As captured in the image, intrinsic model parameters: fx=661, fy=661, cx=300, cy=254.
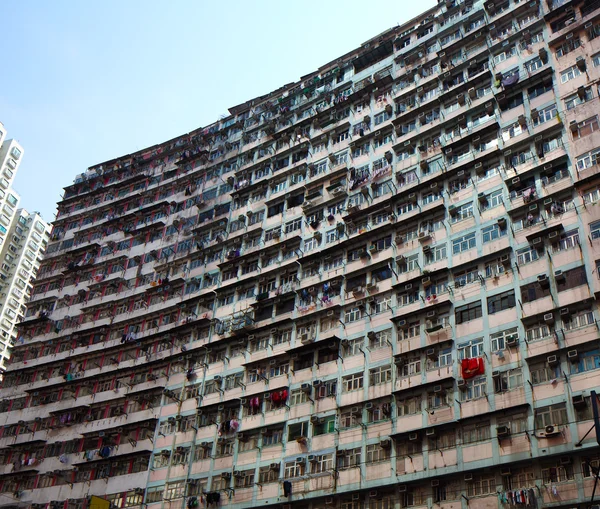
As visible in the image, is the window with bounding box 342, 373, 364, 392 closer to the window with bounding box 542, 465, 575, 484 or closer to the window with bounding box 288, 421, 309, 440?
the window with bounding box 288, 421, 309, 440

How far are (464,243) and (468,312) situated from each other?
370 centimetres

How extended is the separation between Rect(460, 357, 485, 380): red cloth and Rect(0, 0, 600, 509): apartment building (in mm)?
96

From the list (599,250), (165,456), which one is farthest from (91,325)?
(599,250)

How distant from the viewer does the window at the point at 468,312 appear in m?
30.0

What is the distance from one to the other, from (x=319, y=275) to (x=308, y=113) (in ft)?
47.0

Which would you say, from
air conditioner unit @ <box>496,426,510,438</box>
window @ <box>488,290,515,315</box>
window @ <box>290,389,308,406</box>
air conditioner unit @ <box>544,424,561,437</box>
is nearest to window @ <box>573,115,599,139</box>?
window @ <box>488,290,515,315</box>

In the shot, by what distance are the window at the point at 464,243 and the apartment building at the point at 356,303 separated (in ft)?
0.39

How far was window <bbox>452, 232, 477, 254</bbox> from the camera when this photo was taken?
105 ft

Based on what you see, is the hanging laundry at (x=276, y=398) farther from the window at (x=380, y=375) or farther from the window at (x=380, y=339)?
the window at (x=380, y=339)

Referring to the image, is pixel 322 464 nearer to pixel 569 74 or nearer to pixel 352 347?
pixel 352 347

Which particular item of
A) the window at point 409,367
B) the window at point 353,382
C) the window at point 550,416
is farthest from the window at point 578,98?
the window at point 353,382

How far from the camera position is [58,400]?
4538 cm

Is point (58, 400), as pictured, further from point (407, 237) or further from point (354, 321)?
point (407, 237)

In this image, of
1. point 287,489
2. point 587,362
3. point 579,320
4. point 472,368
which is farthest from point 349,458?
point 579,320
